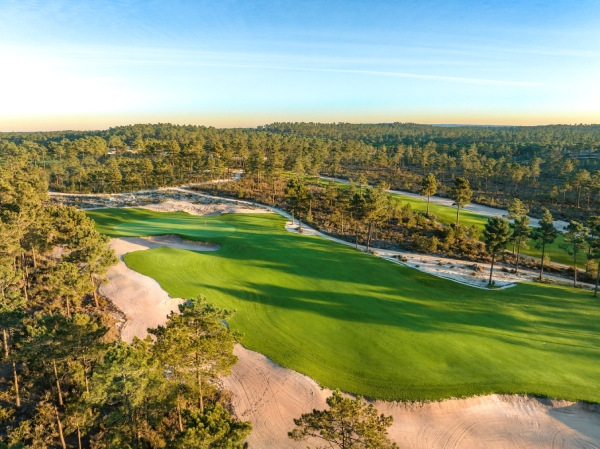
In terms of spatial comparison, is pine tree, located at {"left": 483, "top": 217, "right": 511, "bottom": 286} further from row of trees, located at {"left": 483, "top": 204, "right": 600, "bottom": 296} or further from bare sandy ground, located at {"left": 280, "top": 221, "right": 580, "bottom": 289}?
bare sandy ground, located at {"left": 280, "top": 221, "right": 580, "bottom": 289}

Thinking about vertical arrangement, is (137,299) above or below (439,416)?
above

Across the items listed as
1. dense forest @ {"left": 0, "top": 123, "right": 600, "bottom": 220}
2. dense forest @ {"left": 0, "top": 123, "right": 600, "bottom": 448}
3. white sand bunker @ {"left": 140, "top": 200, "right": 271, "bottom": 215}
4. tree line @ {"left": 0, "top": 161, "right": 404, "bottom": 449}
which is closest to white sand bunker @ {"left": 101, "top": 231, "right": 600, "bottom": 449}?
tree line @ {"left": 0, "top": 161, "right": 404, "bottom": 449}

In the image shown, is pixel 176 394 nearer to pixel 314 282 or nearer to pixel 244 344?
pixel 244 344

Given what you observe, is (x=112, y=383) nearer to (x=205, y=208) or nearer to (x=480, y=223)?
(x=205, y=208)

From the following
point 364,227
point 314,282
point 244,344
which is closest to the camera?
point 244,344

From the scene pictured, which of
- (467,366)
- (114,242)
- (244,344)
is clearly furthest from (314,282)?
(114,242)

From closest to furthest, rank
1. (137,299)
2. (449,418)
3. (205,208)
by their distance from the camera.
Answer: (449,418)
(137,299)
(205,208)

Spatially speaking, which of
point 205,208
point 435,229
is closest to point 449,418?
point 435,229

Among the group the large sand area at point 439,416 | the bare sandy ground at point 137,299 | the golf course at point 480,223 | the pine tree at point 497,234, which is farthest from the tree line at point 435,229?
the bare sandy ground at point 137,299
